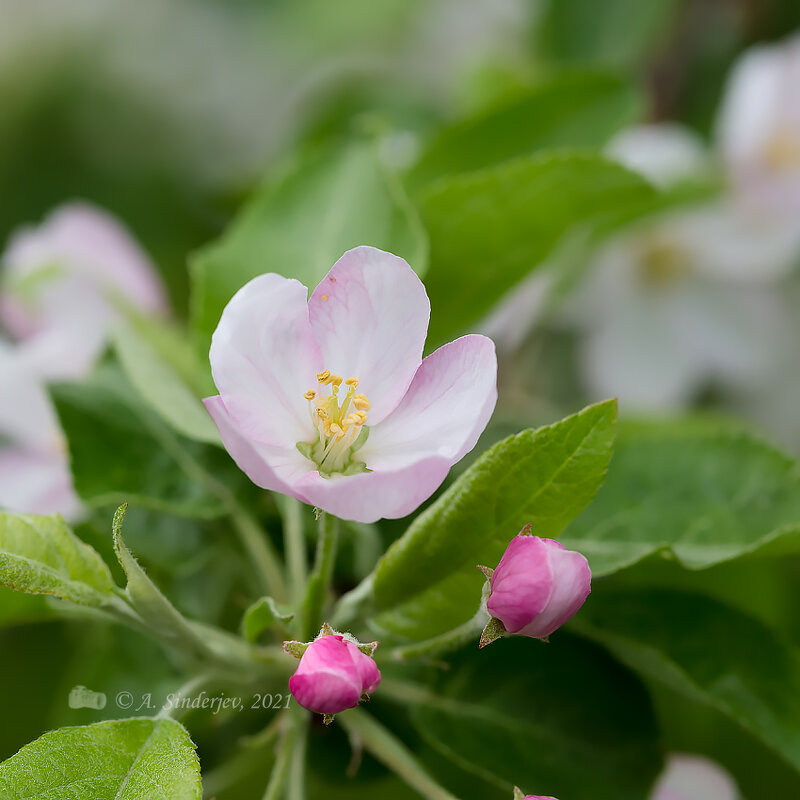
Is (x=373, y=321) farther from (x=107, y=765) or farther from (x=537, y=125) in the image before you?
(x=537, y=125)

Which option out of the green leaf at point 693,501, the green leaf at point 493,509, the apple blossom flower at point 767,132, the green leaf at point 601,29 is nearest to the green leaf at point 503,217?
the green leaf at point 693,501

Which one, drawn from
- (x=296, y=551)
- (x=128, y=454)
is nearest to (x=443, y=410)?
(x=296, y=551)

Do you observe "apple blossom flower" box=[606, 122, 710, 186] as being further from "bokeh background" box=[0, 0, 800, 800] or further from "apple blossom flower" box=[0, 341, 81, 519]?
"apple blossom flower" box=[0, 341, 81, 519]

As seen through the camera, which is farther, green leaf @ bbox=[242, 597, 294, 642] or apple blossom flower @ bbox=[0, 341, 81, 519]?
apple blossom flower @ bbox=[0, 341, 81, 519]

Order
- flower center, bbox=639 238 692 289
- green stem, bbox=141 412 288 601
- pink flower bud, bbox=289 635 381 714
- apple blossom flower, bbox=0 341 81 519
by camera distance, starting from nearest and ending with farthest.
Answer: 1. pink flower bud, bbox=289 635 381 714
2. green stem, bbox=141 412 288 601
3. apple blossom flower, bbox=0 341 81 519
4. flower center, bbox=639 238 692 289

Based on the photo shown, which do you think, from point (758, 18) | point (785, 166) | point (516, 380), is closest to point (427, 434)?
point (516, 380)

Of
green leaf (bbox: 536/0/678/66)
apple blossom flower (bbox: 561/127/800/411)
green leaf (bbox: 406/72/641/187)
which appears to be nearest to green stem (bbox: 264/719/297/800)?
green leaf (bbox: 406/72/641/187)
